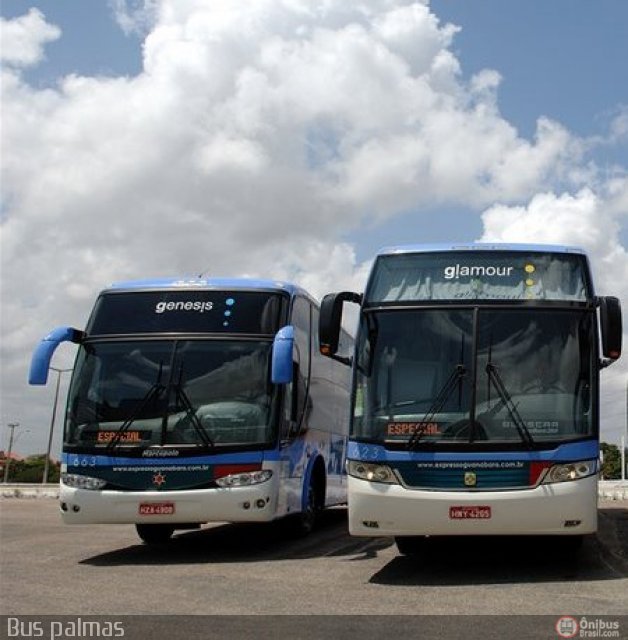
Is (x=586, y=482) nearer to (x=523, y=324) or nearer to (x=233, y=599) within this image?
(x=523, y=324)

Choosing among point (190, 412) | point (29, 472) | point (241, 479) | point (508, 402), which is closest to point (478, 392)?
point (508, 402)

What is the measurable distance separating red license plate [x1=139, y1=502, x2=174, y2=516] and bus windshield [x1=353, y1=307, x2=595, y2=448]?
2802mm

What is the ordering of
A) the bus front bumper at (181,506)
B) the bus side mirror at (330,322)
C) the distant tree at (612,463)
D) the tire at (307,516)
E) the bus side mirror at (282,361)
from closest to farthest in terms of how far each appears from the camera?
1. the bus side mirror at (330,322)
2. the bus side mirror at (282,361)
3. the bus front bumper at (181,506)
4. the tire at (307,516)
5. the distant tree at (612,463)

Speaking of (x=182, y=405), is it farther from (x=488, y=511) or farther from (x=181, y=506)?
(x=488, y=511)

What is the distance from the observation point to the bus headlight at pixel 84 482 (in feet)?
38.8

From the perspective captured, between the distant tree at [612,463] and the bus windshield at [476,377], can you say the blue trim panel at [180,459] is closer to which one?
the bus windshield at [476,377]

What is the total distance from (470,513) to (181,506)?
3.79 metres

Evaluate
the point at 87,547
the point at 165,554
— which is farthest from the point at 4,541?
the point at 165,554

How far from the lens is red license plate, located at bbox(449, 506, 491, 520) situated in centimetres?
941

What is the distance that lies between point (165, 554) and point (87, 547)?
5.51ft

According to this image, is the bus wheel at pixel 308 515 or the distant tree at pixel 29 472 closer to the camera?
the bus wheel at pixel 308 515

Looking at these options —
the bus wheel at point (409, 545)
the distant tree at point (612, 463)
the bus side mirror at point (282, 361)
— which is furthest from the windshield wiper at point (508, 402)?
the distant tree at point (612, 463)

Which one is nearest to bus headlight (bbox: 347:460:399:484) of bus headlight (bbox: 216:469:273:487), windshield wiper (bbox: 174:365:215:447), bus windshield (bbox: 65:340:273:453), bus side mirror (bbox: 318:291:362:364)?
bus side mirror (bbox: 318:291:362:364)

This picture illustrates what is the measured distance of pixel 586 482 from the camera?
31.2 ft
